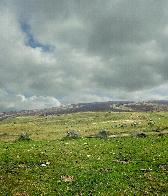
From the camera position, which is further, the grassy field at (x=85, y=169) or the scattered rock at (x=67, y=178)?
the scattered rock at (x=67, y=178)

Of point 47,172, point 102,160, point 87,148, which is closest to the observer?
point 47,172

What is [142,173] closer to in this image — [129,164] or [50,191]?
[129,164]

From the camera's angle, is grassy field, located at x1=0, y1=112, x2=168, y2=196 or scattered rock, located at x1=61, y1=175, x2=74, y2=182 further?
scattered rock, located at x1=61, y1=175, x2=74, y2=182

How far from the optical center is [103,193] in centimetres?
3042

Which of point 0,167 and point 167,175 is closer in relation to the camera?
point 167,175

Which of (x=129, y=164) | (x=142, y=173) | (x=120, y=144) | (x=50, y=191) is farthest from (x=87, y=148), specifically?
(x=50, y=191)

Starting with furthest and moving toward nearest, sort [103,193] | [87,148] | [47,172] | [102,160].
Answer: [87,148]
[102,160]
[47,172]
[103,193]

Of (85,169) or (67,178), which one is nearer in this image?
(67,178)

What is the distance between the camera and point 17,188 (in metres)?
31.8

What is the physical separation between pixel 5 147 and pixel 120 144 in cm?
1386

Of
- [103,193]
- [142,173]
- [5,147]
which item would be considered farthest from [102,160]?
[5,147]

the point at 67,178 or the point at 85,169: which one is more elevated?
the point at 85,169

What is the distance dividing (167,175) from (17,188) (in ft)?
43.3

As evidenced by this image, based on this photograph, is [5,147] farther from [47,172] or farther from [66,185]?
[66,185]
